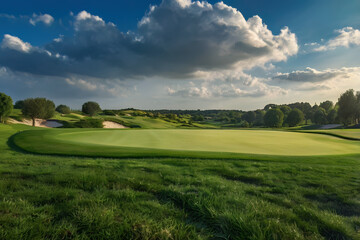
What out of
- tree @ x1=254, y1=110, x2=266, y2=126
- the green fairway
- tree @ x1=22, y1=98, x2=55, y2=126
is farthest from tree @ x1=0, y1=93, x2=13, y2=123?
tree @ x1=254, y1=110, x2=266, y2=126

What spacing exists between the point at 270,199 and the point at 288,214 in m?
1.01

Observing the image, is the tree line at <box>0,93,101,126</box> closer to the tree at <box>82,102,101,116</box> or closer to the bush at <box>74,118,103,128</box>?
the bush at <box>74,118,103,128</box>

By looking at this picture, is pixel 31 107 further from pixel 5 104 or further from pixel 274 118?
pixel 274 118

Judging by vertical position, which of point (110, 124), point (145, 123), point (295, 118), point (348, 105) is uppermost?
point (348, 105)

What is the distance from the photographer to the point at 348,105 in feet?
222

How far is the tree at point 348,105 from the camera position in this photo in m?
67.0

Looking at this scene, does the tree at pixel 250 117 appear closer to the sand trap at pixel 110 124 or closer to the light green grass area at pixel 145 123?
the light green grass area at pixel 145 123

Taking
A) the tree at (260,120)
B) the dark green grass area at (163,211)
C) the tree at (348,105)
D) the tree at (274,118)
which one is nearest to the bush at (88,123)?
the dark green grass area at (163,211)

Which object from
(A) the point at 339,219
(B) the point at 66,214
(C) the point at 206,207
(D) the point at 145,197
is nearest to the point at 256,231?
(C) the point at 206,207

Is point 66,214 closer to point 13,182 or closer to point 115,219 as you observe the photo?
point 115,219

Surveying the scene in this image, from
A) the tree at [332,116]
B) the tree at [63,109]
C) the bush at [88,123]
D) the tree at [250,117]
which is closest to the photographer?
the bush at [88,123]

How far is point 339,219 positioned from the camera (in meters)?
3.45

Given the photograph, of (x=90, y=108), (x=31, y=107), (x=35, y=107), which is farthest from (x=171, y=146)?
(x=90, y=108)

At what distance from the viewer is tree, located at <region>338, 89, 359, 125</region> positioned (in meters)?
67.0
